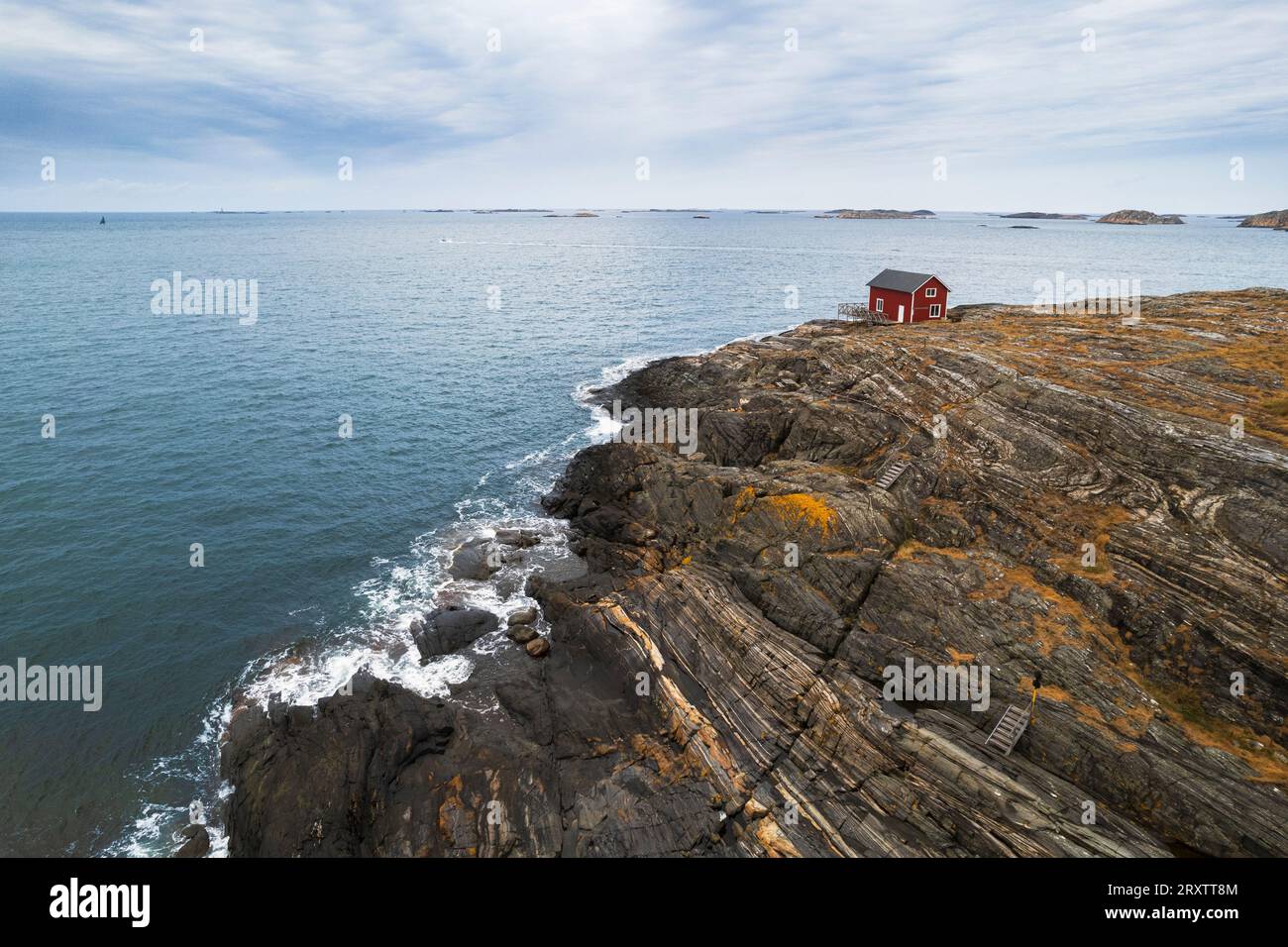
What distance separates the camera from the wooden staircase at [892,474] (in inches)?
1400

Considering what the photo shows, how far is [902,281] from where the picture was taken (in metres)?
67.5

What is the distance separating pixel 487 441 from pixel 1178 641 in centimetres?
5157

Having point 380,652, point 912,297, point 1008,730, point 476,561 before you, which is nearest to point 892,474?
point 1008,730

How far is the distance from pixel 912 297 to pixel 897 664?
51.1 m

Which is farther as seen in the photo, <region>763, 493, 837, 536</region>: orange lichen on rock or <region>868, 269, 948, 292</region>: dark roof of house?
<region>868, 269, 948, 292</region>: dark roof of house

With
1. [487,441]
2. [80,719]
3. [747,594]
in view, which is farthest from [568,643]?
[487,441]

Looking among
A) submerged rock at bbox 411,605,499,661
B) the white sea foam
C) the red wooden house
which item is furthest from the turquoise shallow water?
the red wooden house

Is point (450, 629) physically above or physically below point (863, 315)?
below

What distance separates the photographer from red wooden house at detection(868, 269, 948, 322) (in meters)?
65.5

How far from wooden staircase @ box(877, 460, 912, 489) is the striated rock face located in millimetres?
362

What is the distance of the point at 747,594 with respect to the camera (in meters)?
31.2

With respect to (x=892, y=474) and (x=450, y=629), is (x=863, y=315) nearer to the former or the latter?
(x=892, y=474)

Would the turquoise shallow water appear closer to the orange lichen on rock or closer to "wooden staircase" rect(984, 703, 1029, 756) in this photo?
the orange lichen on rock

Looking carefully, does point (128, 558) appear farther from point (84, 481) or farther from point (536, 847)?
point (536, 847)
